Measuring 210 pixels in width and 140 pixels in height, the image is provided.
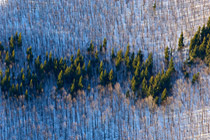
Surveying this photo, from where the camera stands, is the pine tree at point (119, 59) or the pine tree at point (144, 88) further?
the pine tree at point (119, 59)

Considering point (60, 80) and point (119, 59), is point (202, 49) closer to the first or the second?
point (119, 59)

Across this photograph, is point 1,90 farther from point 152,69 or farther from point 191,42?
point 191,42

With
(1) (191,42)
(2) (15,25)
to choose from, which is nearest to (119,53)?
(1) (191,42)

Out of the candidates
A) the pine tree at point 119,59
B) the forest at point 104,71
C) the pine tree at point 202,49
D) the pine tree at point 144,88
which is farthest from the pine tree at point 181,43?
the pine tree at point 119,59

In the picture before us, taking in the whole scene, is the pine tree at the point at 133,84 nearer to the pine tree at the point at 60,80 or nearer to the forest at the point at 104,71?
the forest at the point at 104,71

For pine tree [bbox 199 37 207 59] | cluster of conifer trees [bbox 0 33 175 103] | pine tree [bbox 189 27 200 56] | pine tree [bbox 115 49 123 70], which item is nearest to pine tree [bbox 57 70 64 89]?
cluster of conifer trees [bbox 0 33 175 103]

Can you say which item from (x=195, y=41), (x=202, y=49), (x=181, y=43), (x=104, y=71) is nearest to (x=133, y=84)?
(x=104, y=71)
